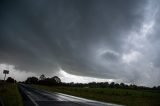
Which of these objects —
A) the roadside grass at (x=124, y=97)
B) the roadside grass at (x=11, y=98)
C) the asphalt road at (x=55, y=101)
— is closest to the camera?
the roadside grass at (x=11, y=98)

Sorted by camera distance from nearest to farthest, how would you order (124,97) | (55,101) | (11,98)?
(55,101), (11,98), (124,97)

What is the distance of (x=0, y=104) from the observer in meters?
15.4

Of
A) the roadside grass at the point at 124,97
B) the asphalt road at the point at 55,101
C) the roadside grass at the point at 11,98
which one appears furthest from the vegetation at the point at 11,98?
the roadside grass at the point at 124,97

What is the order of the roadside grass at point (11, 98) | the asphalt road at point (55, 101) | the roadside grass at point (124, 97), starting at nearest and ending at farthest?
the roadside grass at point (11, 98) < the asphalt road at point (55, 101) < the roadside grass at point (124, 97)

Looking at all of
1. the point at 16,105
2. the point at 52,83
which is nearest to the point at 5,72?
the point at 16,105

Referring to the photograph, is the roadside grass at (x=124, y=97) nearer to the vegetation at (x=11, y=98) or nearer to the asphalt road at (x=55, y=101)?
the asphalt road at (x=55, y=101)

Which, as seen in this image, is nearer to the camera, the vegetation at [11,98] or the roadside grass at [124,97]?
the vegetation at [11,98]

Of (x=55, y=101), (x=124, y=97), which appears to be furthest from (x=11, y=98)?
(x=124, y=97)

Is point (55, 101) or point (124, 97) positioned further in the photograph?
point (124, 97)

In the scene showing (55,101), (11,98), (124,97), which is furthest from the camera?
(124,97)

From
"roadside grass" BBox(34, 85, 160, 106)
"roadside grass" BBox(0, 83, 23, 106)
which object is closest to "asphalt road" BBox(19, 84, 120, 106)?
"roadside grass" BBox(0, 83, 23, 106)

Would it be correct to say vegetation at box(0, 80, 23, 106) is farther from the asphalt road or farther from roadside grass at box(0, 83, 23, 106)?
the asphalt road

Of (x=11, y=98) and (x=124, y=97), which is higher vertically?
(x=124, y=97)

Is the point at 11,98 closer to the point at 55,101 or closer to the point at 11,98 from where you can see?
the point at 11,98
